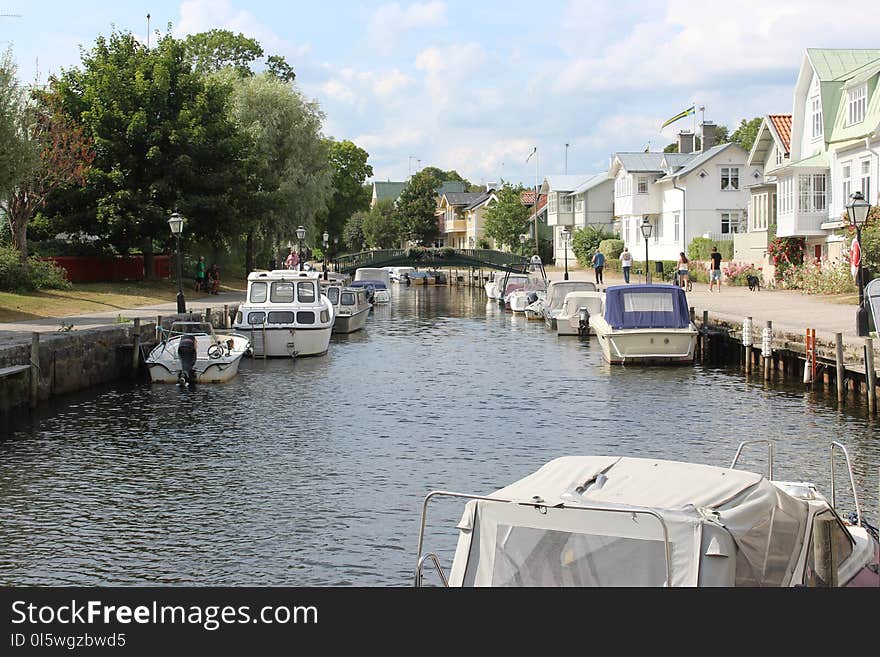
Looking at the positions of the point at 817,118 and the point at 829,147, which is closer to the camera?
the point at 829,147

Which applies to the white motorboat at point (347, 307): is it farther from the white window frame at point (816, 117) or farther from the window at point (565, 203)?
the window at point (565, 203)

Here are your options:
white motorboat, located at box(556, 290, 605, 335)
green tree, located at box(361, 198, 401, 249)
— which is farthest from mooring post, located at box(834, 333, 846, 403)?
green tree, located at box(361, 198, 401, 249)

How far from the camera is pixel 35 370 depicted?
85.8ft

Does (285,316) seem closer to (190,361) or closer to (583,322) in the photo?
(190,361)

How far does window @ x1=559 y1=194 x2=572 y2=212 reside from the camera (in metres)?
107

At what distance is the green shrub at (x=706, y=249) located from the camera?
6806cm

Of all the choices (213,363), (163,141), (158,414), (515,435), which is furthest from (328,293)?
(515,435)

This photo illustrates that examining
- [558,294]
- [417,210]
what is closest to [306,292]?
[558,294]

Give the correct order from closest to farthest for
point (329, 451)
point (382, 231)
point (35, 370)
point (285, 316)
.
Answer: point (329, 451)
point (35, 370)
point (285, 316)
point (382, 231)

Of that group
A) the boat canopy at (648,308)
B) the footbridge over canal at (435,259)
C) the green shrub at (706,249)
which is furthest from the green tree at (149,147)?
the footbridge over canal at (435,259)

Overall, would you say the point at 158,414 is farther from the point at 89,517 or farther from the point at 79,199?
the point at 79,199

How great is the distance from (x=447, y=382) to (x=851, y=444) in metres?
12.1

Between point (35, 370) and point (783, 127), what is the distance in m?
45.0

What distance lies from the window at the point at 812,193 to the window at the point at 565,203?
182ft
